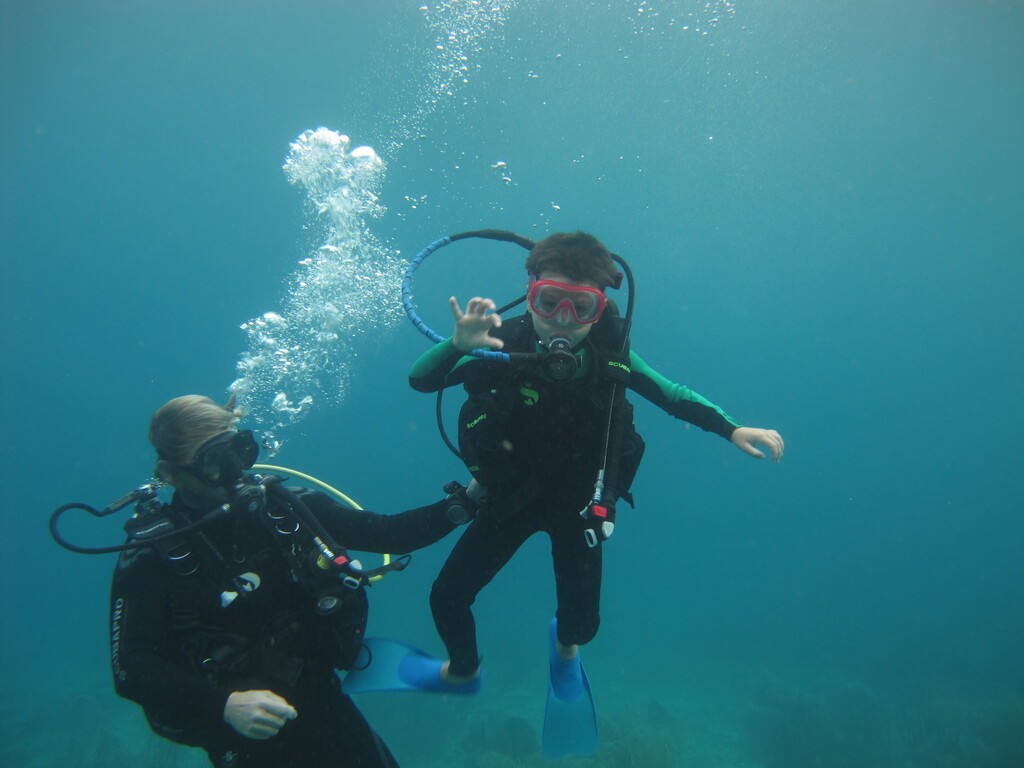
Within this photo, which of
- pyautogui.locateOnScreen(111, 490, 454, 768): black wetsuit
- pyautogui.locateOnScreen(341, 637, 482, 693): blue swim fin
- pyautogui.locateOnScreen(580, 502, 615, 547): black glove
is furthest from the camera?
pyautogui.locateOnScreen(341, 637, 482, 693): blue swim fin

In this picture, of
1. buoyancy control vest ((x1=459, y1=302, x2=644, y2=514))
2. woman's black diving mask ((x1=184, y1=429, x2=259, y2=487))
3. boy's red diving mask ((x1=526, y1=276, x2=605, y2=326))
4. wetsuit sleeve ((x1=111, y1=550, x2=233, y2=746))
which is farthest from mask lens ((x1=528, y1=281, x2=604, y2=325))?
wetsuit sleeve ((x1=111, y1=550, x2=233, y2=746))

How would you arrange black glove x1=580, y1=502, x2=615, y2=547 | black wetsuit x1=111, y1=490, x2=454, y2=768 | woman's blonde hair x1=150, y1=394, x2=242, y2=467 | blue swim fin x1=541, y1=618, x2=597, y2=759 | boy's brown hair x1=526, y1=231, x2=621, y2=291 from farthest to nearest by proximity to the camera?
blue swim fin x1=541, y1=618, x2=597, y2=759 → boy's brown hair x1=526, y1=231, x2=621, y2=291 → black glove x1=580, y1=502, x2=615, y2=547 → woman's blonde hair x1=150, y1=394, x2=242, y2=467 → black wetsuit x1=111, y1=490, x2=454, y2=768

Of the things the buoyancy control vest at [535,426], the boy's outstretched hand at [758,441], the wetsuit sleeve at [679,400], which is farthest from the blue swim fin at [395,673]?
the boy's outstretched hand at [758,441]

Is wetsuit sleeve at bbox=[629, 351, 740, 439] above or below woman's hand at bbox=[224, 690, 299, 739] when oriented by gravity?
above

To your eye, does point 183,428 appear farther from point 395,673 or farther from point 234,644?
point 395,673

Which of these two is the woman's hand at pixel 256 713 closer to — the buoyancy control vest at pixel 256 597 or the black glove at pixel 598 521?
the buoyancy control vest at pixel 256 597

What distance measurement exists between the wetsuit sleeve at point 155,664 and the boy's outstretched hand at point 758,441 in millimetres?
3177

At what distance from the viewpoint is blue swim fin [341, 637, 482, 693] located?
3.56 m

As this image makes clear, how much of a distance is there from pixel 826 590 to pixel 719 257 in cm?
4049

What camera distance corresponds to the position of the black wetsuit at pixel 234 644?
2.42 metres

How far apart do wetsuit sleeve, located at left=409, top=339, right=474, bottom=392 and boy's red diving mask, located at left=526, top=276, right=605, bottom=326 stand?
1.86 feet

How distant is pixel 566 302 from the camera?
3084 millimetres

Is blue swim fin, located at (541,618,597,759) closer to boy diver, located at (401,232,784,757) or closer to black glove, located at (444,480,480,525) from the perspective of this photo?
boy diver, located at (401,232,784,757)

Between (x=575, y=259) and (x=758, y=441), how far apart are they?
164cm
